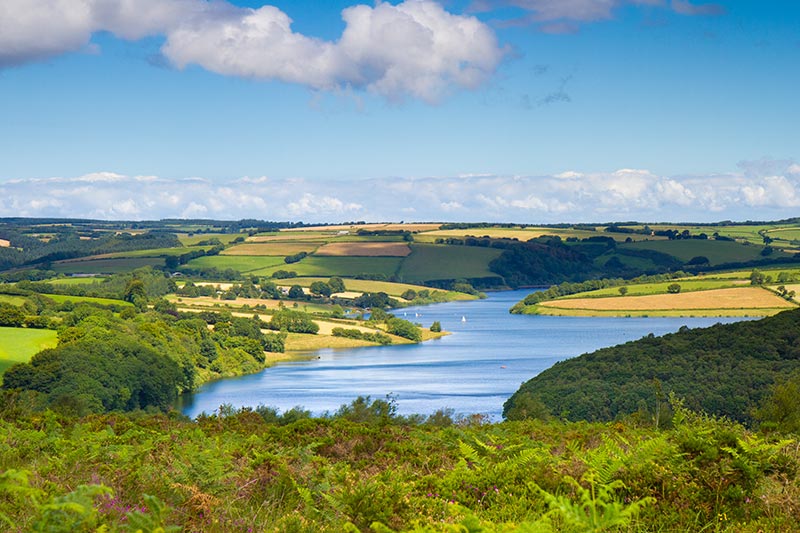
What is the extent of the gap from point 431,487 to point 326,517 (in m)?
1.76

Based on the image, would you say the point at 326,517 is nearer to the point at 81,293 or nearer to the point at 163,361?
the point at 163,361

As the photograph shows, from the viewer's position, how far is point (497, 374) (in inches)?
3713

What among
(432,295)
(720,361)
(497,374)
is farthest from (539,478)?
(432,295)

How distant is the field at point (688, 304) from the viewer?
440 feet

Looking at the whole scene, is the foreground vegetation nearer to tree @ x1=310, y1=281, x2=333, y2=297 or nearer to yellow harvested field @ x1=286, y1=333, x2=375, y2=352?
yellow harvested field @ x1=286, y1=333, x2=375, y2=352

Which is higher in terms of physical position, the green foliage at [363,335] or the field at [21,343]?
the field at [21,343]

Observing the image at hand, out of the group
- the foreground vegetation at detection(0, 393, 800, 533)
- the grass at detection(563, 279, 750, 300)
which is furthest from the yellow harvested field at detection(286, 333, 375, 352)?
the foreground vegetation at detection(0, 393, 800, 533)

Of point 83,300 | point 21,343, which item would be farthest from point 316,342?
point 21,343

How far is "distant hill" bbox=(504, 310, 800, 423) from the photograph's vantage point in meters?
62.4

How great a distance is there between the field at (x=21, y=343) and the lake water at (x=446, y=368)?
598 inches

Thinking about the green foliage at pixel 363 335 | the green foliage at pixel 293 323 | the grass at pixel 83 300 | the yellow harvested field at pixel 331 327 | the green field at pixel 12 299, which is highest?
the green field at pixel 12 299

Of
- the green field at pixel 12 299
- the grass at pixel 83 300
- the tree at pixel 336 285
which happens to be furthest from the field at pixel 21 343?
the tree at pixel 336 285

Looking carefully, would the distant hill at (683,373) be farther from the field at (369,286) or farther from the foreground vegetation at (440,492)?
the field at (369,286)

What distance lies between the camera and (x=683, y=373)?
71438mm
